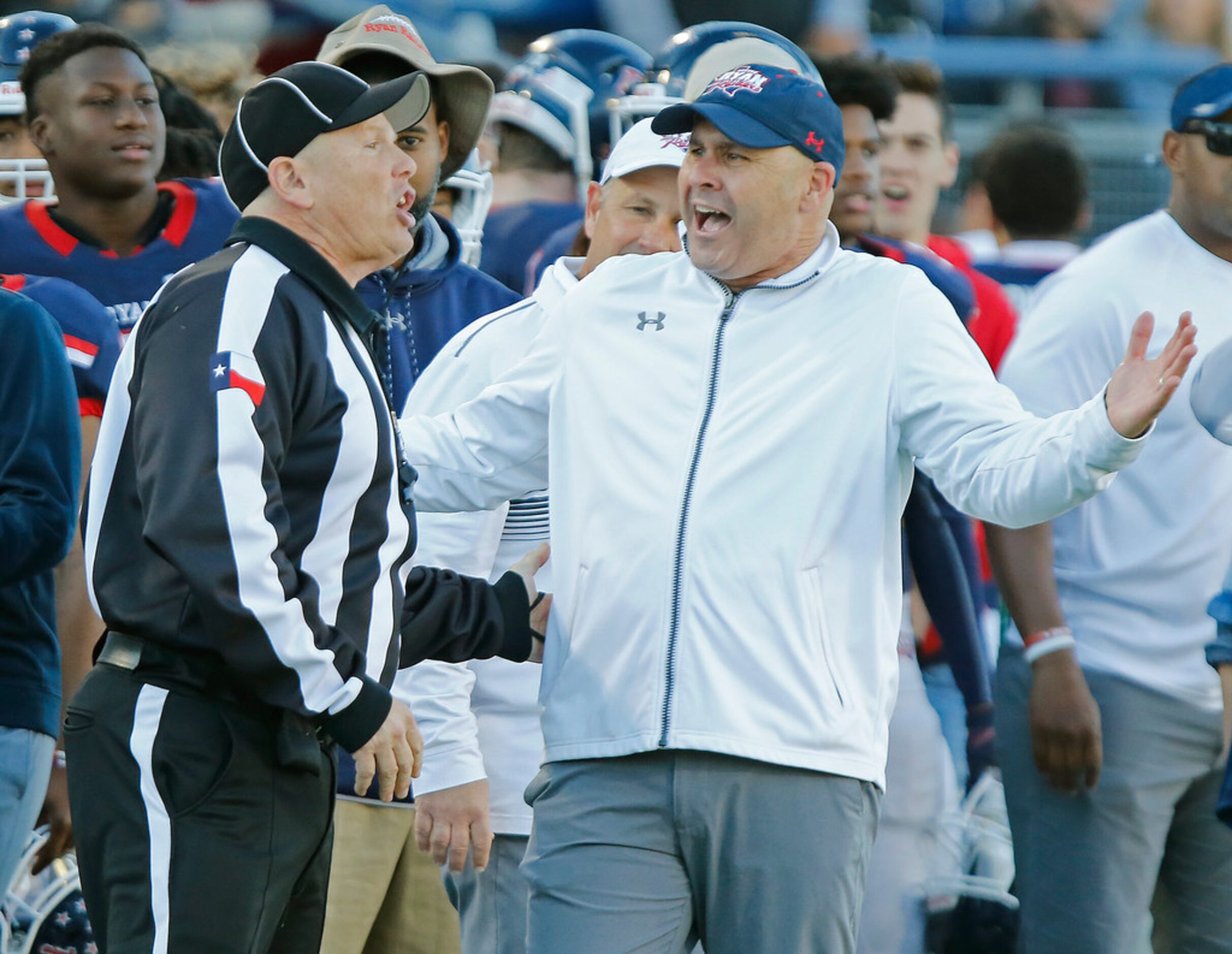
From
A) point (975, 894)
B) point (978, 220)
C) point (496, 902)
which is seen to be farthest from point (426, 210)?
point (978, 220)

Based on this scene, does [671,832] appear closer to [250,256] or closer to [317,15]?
[250,256]

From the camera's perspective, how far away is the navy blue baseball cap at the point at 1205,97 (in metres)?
4.46

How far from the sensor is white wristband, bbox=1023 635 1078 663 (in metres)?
4.30

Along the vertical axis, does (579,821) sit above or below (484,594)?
below

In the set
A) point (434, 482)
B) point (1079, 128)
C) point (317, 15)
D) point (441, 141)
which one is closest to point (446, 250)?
point (441, 141)

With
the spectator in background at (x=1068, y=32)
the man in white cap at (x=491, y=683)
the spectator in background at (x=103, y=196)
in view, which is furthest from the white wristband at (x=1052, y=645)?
the spectator in background at (x=1068, y=32)

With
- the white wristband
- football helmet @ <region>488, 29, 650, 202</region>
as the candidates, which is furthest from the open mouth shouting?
football helmet @ <region>488, 29, 650, 202</region>

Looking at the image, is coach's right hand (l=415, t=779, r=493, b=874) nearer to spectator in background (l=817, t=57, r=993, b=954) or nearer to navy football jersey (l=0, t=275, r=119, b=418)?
spectator in background (l=817, t=57, r=993, b=954)

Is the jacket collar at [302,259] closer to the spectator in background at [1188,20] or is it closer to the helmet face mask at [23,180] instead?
the helmet face mask at [23,180]

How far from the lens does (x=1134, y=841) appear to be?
4.32 meters

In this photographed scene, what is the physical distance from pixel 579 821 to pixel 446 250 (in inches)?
65.0

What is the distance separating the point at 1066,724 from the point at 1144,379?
1.40 metres

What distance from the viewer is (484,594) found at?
3668mm

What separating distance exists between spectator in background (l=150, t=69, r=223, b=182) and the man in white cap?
1728 mm
